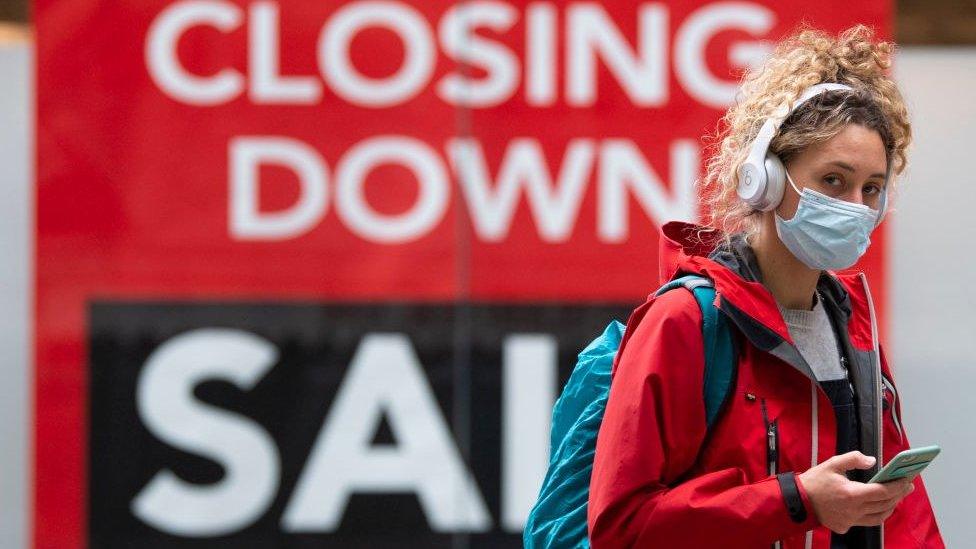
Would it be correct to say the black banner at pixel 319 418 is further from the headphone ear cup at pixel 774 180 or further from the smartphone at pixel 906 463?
the smartphone at pixel 906 463

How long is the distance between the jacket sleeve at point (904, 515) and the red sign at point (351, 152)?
2752 mm

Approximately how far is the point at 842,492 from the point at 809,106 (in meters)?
0.58

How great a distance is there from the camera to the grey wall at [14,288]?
5035mm

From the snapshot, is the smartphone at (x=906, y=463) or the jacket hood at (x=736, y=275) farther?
the jacket hood at (x=736, y=275)

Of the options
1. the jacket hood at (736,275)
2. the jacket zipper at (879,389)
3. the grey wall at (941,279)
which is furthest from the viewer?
the grey wall at (941,279)

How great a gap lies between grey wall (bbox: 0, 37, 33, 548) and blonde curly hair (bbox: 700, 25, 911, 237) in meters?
3.41

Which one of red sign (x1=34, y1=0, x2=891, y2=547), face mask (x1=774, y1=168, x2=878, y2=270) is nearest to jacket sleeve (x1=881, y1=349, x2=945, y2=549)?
face mask (x1=774, y1=168, x2=878, y2=270)

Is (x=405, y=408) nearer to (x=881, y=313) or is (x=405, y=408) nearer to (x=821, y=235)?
(x=881, y=313)

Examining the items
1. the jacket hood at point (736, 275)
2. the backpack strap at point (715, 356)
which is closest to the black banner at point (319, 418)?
the jacket hood at point (736, 275)

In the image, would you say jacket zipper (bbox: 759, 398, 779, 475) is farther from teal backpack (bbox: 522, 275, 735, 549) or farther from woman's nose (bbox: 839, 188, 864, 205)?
woman's nose (bbox: 839, 188, 864, 205)

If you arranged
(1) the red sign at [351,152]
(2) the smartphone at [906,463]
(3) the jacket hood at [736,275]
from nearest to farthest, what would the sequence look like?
(2) the smartphone at [906,463]
(3) the jacket hood at [736,275]
(1) the red sign at [351,152]

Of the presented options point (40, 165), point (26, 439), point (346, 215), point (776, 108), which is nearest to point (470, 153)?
point (346, 215)

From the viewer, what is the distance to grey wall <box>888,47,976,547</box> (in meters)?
5.09

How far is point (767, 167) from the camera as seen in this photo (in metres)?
2.09
